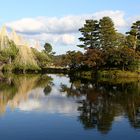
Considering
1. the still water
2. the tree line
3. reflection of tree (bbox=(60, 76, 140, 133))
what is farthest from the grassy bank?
the still water

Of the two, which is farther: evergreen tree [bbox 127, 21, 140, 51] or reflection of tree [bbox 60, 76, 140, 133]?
evergreen tree [bbox 127, 21, 140, 51]

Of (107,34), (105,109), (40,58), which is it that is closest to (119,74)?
(107,34)

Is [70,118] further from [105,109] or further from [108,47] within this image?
[108,47]

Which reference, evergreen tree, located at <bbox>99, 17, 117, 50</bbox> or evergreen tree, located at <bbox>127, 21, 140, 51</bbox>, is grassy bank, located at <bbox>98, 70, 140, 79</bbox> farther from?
evergreen tree, located at <bbox>99, 17, 117, 50</bbox>

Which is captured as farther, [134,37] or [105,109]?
[134,37]

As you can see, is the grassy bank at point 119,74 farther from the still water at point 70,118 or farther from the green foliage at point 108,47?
the still water at point 70,118

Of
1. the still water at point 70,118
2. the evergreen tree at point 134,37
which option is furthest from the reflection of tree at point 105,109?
the evergreen tree at point 134,37

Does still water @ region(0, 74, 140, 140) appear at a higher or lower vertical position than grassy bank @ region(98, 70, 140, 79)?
lower

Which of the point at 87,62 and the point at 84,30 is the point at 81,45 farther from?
the point at 87,62

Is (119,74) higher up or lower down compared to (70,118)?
higher up

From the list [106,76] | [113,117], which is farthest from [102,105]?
[106,76]

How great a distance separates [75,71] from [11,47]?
16.1m

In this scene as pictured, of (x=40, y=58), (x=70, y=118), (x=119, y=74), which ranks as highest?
(x=40, y=58)

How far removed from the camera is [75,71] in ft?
295
